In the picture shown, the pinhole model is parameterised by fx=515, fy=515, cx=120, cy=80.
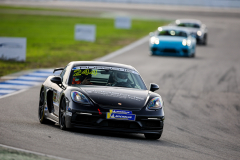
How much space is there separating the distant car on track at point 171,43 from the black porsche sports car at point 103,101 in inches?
622

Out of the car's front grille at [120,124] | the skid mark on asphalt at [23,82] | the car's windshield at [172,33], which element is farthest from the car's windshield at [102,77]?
the car's windshield at [172,33]

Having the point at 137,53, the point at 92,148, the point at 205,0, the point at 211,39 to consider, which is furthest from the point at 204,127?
the point at 205,0

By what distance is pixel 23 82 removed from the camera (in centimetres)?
1667

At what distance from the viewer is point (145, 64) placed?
2227cm

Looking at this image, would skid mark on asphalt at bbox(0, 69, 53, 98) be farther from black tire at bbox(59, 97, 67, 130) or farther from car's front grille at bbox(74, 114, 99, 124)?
car's front grille at bbox(74, 114, 99, 124)

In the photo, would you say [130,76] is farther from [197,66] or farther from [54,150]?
[197,66]

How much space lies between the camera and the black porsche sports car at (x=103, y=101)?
8133mm

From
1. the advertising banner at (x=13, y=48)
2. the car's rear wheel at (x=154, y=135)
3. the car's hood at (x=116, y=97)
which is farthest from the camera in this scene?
the advertising banner at (x=13, y=48)

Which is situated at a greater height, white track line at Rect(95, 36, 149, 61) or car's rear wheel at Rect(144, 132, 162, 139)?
car's rear wheel at Rect(144, 132, 162, 139)

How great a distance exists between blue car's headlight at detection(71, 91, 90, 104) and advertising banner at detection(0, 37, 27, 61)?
1280 centimetres

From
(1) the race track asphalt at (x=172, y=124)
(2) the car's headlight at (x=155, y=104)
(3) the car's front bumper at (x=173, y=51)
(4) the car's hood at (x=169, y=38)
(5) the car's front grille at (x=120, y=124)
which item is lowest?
(3) the car's front bumper at (x=173, y=51)

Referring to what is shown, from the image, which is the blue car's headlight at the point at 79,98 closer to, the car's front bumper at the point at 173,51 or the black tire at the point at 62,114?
the black tire at the point at 62,114

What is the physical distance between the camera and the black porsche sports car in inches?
320

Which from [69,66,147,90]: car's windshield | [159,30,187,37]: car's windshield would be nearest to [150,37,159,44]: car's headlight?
[159,30,187,37]: car's windshield
